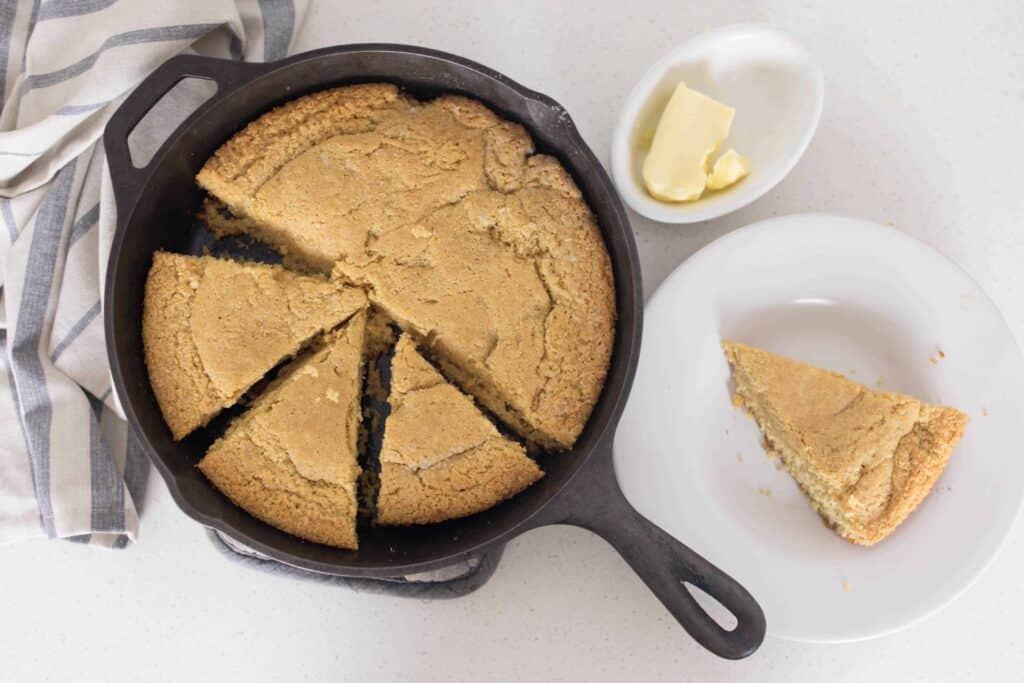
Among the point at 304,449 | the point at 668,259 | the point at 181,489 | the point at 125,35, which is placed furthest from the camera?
the point at 668,259

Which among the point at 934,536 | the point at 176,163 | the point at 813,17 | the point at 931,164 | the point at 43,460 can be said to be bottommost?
the point at 43,460

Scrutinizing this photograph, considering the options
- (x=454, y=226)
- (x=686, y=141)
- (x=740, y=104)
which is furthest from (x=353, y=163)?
(x=740, y=104)

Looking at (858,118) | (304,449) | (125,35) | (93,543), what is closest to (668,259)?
(858,118)

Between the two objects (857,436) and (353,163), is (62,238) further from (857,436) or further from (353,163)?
(857,436)

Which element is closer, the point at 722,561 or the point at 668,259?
the point at 722,561

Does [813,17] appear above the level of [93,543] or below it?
above

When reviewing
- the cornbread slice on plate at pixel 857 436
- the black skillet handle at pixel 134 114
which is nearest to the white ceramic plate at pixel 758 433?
the cornbread slice on plate at pixel 857 436

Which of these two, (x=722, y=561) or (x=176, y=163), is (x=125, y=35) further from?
(x=722, y=561)

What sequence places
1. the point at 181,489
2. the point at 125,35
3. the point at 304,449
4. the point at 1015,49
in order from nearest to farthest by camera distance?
the point at 181,489
the point at 304,449
the point at 125,35
the point at 1015,49
